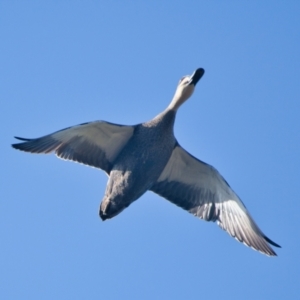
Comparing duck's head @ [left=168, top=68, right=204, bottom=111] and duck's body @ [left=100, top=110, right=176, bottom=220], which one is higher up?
duck's head @ [left=168, top=68, right=204, bottom=111]

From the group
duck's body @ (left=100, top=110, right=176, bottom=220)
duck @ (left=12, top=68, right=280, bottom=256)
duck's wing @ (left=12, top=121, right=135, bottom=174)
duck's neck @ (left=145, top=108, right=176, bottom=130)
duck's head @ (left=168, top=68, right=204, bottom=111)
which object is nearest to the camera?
duck's body @ (left=100, top=110, right=176, bottom=220)

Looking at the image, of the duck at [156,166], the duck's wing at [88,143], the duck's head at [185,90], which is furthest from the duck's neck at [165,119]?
the duck's wing at [88,143]

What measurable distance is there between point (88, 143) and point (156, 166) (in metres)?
2.07

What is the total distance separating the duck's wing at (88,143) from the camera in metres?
19.1

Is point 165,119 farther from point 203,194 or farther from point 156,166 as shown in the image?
point 203,194

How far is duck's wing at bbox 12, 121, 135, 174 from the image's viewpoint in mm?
19141

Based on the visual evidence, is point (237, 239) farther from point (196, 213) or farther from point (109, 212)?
point (109, 212)

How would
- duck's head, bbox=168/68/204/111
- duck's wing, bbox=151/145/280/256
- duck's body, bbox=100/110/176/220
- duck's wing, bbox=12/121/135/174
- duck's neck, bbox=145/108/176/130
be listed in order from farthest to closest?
duck's wing, bbox=151/145/280/256 → duck's head, bbox=168/68/204/111 → duck's neck, bbox=145/108/176/130 → duck's wing, bbox=12/121/135/174 → duck's body, bbox=100/110/176/220

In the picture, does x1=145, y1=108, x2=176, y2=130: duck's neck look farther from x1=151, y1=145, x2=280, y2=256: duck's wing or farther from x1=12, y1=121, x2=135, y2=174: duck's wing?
x1=151, y1=145, x2=280, y2=256: duck's wing

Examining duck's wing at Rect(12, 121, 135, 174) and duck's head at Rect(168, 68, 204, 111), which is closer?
duck's wing at Rect(12, 121, 135, 174)

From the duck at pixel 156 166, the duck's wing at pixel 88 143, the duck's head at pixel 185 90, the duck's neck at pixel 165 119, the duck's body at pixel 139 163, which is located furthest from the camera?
the duck's head at pixel 185 90

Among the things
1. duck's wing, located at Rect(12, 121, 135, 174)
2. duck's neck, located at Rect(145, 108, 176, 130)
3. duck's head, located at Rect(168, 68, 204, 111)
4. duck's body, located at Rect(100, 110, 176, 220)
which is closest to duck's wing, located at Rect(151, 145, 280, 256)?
duck's neck, located at Rect(145, 108, 176, 130)

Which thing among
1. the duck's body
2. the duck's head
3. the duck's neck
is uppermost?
the duck's head

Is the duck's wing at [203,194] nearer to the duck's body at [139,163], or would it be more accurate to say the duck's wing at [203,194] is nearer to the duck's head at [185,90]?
the duck's body at [139,163]
